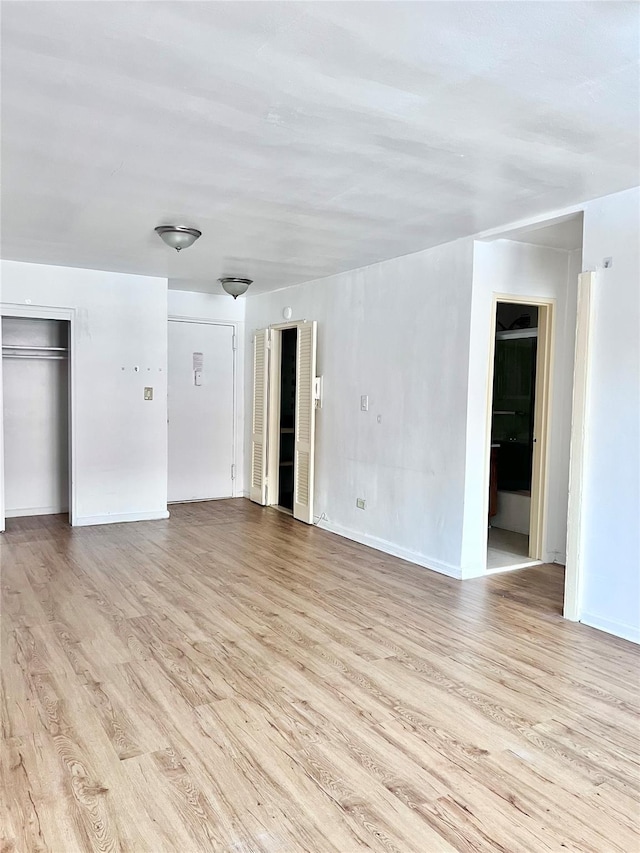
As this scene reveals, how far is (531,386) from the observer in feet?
20.2

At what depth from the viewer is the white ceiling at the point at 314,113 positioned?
1.91m

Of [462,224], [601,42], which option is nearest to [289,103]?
[601,42]

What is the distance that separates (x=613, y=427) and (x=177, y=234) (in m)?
3.06

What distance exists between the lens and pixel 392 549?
5273 mm

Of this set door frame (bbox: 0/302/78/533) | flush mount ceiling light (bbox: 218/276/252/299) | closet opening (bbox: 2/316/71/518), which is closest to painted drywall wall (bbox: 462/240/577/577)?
flush mount ceiling light (bbox: 218/276/252/299)

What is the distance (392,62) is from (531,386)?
4526 mm

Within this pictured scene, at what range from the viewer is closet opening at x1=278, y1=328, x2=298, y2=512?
740cm

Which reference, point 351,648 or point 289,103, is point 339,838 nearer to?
point 351,648

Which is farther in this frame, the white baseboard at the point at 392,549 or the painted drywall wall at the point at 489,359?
the white baseboard at the point at 392,549

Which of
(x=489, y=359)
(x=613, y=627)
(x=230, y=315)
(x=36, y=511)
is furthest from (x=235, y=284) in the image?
(x=613, y=627)

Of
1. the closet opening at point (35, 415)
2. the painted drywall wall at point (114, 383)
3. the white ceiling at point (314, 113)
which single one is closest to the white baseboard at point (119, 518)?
the painted drywall wall at point (114, 383)

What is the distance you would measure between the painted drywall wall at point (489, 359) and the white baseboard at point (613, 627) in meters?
1.04

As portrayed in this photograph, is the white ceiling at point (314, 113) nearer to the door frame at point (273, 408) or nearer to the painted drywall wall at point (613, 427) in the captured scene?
the painted drywall wall at point (613, 427)

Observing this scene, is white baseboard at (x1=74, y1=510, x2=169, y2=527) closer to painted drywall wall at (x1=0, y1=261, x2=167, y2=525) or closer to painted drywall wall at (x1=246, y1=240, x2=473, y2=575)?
painted drywall wall at (x1=0, y1=261, x2=167, y2=525)
